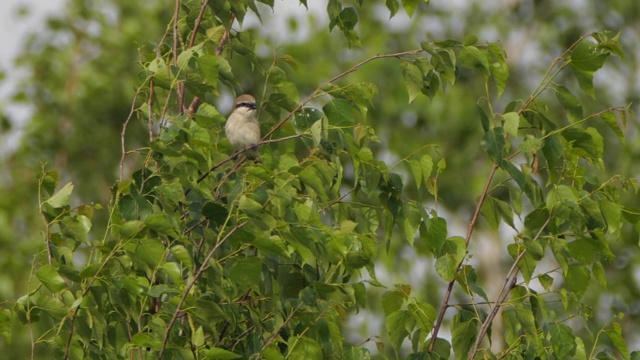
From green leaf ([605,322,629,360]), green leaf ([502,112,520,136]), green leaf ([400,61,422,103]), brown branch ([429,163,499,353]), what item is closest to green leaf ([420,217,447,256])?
brown branch ([429,163,499,353])

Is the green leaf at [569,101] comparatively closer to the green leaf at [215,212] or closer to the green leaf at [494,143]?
the green leaf at [494,143]

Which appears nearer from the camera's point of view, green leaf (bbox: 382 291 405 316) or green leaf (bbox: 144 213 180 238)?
green leaf (bbox: 144 213 180 238)

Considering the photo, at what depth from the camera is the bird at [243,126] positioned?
7.52 metres

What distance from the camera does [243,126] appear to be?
7746 millimetres

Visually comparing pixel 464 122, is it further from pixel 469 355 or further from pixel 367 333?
pixel 469 355

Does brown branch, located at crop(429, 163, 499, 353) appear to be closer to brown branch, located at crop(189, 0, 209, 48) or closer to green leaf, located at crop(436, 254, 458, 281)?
green leaf, located at crop(436, 254, 458, 281)

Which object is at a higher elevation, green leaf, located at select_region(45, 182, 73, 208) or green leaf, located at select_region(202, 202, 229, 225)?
green leaf, located at select_region(45, 182, 73, 208)

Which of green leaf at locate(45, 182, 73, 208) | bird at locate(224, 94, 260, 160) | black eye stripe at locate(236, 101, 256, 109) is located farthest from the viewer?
black eye stripe at locate(236, 101, 256, 109)

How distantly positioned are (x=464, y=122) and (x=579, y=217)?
13.5m

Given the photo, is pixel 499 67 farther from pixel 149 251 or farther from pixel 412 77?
pixel 149 251

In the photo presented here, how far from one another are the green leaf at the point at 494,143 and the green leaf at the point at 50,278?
168cm

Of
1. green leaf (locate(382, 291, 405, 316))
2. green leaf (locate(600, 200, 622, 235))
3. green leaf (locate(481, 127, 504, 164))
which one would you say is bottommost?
green leaf (locate(382, 291, 405, 316))

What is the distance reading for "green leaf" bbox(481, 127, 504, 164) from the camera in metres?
4.91

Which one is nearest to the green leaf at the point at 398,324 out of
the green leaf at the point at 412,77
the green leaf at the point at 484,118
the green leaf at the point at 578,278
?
the green leaf at the point at 578,278
